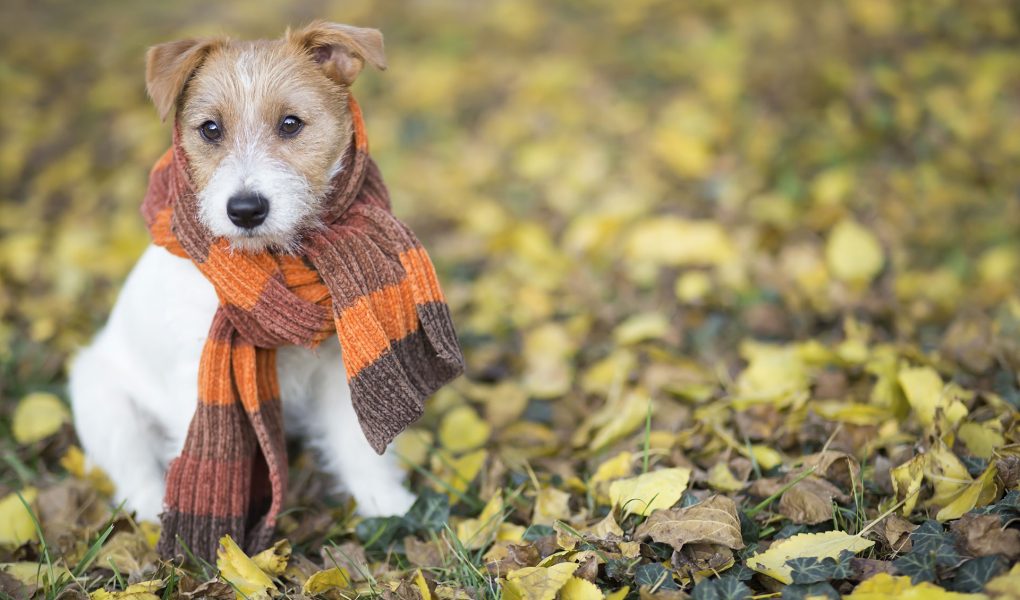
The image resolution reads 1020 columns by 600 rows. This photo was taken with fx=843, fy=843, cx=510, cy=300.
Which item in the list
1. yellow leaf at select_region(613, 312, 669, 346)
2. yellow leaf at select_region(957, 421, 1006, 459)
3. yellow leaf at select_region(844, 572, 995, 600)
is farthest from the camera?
yellow leaf at select_region(613, 312, 669, 346)

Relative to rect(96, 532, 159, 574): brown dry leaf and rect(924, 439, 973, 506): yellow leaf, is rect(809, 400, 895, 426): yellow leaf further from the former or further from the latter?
rect(96, 532, 159, 574): brown dry leaf

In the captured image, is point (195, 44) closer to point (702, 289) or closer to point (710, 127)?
point (702, 289)

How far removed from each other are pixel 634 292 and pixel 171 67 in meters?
2.91

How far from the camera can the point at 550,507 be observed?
10.2 ft

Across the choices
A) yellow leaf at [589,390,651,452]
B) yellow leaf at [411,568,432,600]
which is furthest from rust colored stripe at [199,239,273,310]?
yellow leaf at [589,390,651,452]

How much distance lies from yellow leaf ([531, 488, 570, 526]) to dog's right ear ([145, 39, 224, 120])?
73.0 inches

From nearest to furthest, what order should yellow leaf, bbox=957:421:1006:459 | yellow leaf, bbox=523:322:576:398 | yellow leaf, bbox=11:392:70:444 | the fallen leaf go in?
yellow leaf, bbox=957:421:1006:459 < the fallen leaf < yellow leaf, bbox=11:392:70:444 < yellow leaf, bbox=523:322:576:398

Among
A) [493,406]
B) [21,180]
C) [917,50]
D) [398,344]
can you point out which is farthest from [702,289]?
[21,180]

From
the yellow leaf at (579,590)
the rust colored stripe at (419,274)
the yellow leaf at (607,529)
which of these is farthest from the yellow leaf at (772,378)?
the rust colored stripe at (419,274)

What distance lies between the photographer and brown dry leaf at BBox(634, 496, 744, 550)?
8.64ft

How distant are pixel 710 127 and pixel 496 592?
172 inches

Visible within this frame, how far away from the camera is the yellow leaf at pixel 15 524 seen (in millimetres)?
3082

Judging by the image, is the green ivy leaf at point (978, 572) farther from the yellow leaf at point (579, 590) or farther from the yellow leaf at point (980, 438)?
the yellow leaf at point (579, 590)

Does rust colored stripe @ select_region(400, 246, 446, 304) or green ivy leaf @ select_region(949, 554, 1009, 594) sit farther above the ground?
rust colored stripe @ select_region(400, 246, 446, 304)
